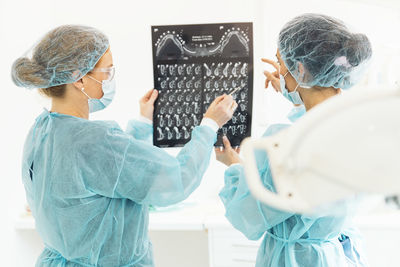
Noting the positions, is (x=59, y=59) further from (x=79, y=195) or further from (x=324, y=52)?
(x=324, y=52)

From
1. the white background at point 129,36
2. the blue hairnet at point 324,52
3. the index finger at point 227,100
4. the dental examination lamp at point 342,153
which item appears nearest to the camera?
the dental examination lamp at point 342,153

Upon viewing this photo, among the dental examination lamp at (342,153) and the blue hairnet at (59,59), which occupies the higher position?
the dental examination lamp at (342,153)

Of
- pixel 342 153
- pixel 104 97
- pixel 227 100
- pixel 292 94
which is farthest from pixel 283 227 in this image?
pixel 342 153

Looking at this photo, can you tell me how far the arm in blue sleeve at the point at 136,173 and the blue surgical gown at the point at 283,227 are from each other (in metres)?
0.18

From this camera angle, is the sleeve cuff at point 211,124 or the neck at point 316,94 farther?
the sleeve cuff at point 211,124

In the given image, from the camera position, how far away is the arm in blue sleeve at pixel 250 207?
51.8 inches

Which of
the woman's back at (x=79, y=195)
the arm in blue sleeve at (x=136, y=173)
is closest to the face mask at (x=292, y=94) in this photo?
the arm in blue sleeve at (x=136, y=173)

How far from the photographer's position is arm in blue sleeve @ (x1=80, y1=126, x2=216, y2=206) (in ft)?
4.50

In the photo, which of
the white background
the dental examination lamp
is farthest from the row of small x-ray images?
the dental examination lamp

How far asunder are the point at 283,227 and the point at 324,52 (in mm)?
558

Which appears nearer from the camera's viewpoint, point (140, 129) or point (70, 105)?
point (70, 105)

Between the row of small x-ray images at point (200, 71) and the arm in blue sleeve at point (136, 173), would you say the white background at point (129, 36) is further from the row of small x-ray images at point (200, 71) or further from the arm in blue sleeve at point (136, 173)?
the arm in blue sleeve at point (136, 173)

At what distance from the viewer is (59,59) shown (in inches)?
56.8

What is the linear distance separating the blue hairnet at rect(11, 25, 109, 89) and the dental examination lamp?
104cm
